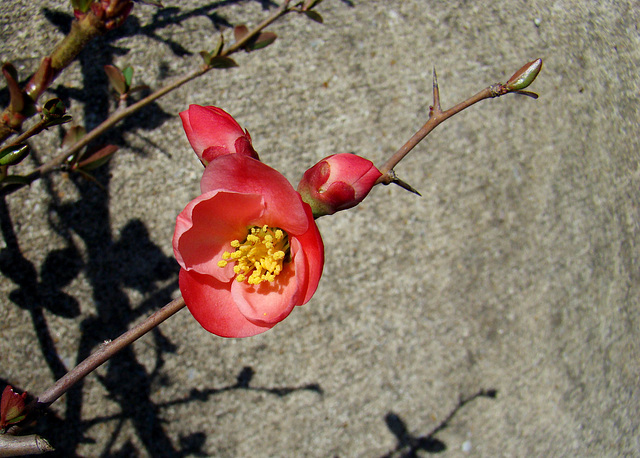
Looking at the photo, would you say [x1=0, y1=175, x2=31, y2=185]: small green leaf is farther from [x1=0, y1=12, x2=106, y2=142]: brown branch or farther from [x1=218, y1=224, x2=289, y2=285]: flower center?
[x1=218, y1=224, x2=289, y2=285]: flower center

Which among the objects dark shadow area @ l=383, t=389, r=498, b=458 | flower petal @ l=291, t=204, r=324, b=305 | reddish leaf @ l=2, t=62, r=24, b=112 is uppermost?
reddish leaf @ l=2, t=62, r=24, b=112

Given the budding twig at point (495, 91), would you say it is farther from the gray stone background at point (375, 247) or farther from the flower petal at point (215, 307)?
the gray stone background at point (375, 247)

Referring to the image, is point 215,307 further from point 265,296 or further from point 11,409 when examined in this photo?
point 11,409

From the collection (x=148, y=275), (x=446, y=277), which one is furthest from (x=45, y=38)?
(x=446, y=277)

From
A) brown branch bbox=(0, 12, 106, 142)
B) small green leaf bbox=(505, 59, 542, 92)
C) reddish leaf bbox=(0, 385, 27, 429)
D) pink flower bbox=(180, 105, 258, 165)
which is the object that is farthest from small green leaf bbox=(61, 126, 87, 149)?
small green leaf bbox=(505, 59, 542, 92)

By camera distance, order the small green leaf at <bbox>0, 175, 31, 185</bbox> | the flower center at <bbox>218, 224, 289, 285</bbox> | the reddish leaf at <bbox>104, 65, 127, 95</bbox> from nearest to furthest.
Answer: the flower center at <bbox>218, 224, 289, 285</bbox> < the small green leaf at <bbox>0, 175, 31, 185</bbox> < the reddish leaf at <bbox>104, 65, 127, 95</bbox>

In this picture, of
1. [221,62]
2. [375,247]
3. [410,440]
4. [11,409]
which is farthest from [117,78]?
[410,440]
